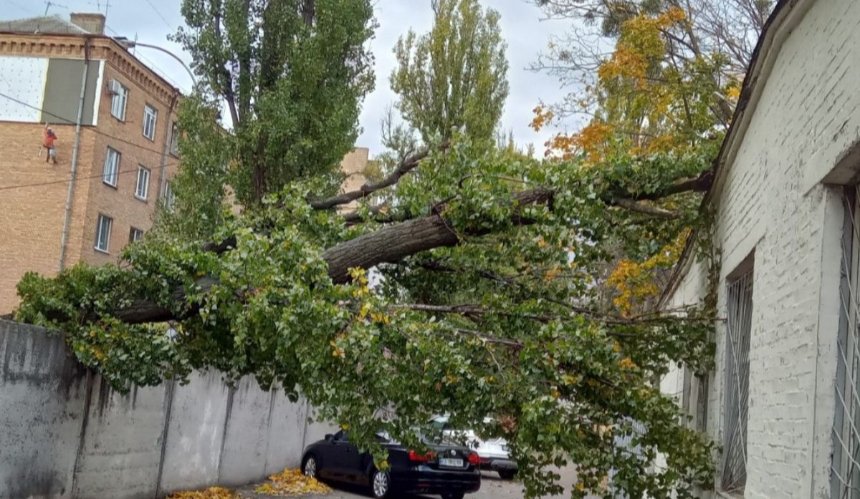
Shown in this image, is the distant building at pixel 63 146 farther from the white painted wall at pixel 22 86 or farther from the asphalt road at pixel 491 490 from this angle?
the asphalt road at pixel 491 490

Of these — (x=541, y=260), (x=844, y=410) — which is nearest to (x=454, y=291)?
(x=541, y=260)

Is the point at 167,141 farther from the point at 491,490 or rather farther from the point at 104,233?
the point at 491,490

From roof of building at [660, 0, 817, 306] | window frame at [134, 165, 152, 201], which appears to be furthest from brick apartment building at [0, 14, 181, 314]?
roof of building at [660, 0, 817, 306]

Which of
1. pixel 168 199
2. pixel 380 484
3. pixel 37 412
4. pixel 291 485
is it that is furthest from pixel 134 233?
pixel 37 412

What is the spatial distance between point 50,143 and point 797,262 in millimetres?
28878

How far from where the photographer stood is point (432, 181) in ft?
29.1

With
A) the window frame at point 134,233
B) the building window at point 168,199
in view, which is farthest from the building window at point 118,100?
the window frame at point 134,233

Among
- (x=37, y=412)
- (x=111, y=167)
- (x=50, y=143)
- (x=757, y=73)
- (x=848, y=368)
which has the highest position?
(x=50, y=143)

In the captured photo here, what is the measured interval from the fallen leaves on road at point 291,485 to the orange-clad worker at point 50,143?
55.7ft

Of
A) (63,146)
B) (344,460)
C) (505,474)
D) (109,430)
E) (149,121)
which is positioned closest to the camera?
(109,430)

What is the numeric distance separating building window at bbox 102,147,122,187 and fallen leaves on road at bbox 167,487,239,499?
19.0 m

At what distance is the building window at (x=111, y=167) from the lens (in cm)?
3058

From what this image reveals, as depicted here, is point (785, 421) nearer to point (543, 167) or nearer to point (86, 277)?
point (543, 167)

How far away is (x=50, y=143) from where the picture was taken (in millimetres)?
29516
